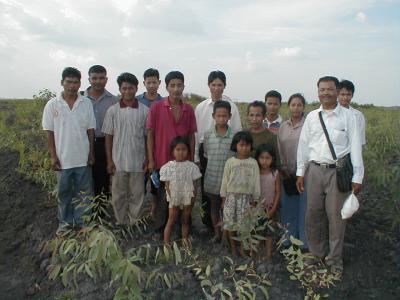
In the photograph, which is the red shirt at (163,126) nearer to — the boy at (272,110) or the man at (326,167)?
the boy at (272,110)

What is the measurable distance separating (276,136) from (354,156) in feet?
2.40

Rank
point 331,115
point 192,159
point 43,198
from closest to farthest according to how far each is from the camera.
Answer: point 331,115
point 192,159
point 43,198

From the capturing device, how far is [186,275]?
3.42 metres

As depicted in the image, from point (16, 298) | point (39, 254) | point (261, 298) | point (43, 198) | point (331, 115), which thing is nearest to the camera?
point (261, 298)

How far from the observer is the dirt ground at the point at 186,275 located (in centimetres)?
335

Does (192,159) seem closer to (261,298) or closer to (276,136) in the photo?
(276,136)

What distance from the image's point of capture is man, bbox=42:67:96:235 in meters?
3.98

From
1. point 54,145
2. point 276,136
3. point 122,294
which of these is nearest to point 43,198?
point 54,145

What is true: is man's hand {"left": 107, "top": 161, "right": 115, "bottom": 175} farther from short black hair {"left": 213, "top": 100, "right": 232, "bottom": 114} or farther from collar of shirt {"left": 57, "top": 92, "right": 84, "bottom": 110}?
short black hair {"left": 213, "top": 100, "right": 232, "bottom": 114}

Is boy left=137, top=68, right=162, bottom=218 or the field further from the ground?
boy left=137, top=68, right=162, bottom=218

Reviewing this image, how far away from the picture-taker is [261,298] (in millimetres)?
3164

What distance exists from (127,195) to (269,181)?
1407 mm

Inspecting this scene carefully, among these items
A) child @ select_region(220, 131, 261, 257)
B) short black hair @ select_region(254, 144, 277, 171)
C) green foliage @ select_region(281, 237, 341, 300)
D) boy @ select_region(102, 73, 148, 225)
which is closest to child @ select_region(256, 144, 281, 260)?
short black hair @ select_region(254, 144, 277, 171)

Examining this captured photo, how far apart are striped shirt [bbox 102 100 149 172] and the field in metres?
0.44
